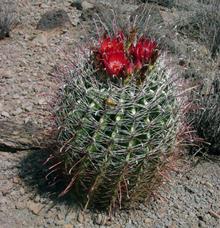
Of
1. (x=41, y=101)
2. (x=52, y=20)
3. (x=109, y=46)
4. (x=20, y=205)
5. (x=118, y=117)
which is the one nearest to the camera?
(x=118, y=117)

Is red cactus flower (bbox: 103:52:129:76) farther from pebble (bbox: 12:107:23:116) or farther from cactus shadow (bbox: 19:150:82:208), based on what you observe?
pebble (bbox: 12:107:23:116)

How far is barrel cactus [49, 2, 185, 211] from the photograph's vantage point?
3.01 meters

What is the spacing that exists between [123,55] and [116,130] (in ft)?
1.39

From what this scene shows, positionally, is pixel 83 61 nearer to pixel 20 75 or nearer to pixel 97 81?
pixel 97 81

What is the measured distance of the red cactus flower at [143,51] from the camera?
Answer: 3.08m

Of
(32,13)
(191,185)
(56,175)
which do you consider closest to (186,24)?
(32,13)

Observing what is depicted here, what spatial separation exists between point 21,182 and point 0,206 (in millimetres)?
249

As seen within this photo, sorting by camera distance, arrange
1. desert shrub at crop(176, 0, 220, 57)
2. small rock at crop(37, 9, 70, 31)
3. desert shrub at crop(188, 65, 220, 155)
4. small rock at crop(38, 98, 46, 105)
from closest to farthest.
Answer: desert shrub at crop(188, 65, 220, 155), small rock at crop(38, 98, 46, 105), desert shrub at crop(176, 0, 220, 57), small rock at crop(37, 9, 70, 31)

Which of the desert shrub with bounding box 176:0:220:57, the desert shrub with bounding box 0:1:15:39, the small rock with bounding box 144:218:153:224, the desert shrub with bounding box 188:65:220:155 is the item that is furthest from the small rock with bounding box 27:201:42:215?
the desert shrub with bounding box 176:0:220:57

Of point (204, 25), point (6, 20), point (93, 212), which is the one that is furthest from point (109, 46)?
point (204, 25)

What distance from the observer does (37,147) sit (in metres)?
4.09

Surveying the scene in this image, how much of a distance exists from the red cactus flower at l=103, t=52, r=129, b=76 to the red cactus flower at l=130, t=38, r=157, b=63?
3.5 inches

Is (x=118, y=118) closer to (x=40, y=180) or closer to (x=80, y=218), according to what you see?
(x=80, y=218)

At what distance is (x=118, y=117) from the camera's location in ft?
9.84
